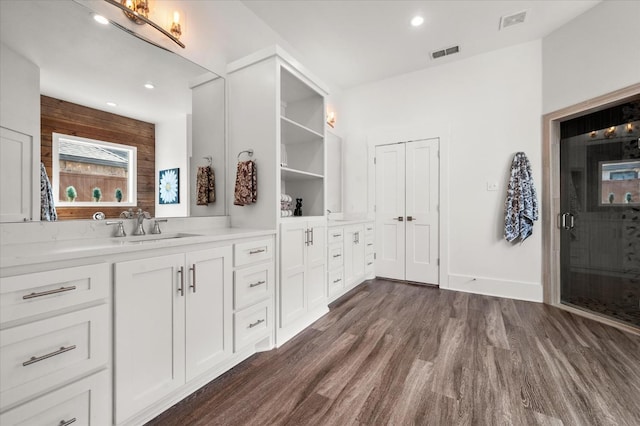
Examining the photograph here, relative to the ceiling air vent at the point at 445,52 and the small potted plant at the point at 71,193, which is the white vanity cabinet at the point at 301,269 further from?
the ceiling air vent at the point at 445,52

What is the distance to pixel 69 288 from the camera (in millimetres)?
1047

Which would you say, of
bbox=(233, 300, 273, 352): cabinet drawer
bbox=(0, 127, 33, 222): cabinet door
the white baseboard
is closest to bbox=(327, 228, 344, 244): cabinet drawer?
bbox=(233, 300, 273, 352): cabinet drawer

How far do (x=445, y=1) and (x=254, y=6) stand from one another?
1854 millimetres

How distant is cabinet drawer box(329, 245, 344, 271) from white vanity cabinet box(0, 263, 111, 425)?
6.83 ft

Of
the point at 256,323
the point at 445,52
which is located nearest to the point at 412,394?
the point at 256,323

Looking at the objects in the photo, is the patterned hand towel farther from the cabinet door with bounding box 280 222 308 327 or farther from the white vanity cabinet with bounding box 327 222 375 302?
the cabinet door with bounding box 280 222 308 327

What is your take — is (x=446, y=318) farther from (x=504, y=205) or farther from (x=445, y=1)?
(x=445, y=1)

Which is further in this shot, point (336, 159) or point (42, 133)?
point (336, 159)

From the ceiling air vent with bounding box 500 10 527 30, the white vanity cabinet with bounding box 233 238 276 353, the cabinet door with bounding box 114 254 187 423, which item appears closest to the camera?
the cabinet door with bounding box 114 254 187 423

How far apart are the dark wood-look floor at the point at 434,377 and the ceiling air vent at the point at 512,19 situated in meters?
3.10

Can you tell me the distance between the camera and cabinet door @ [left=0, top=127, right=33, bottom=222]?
4.13 ft

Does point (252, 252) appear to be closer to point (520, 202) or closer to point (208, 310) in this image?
point (208, 310)

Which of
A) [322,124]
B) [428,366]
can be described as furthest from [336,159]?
[428,366]

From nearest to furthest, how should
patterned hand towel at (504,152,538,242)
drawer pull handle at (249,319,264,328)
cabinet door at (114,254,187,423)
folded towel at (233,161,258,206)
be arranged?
cabinet door at (114,254,187,423) → drawer pull handle at (249,319,264,328) → folded towel at (233,161,258,206) → patterned hand towel at (504,152,538,242)
